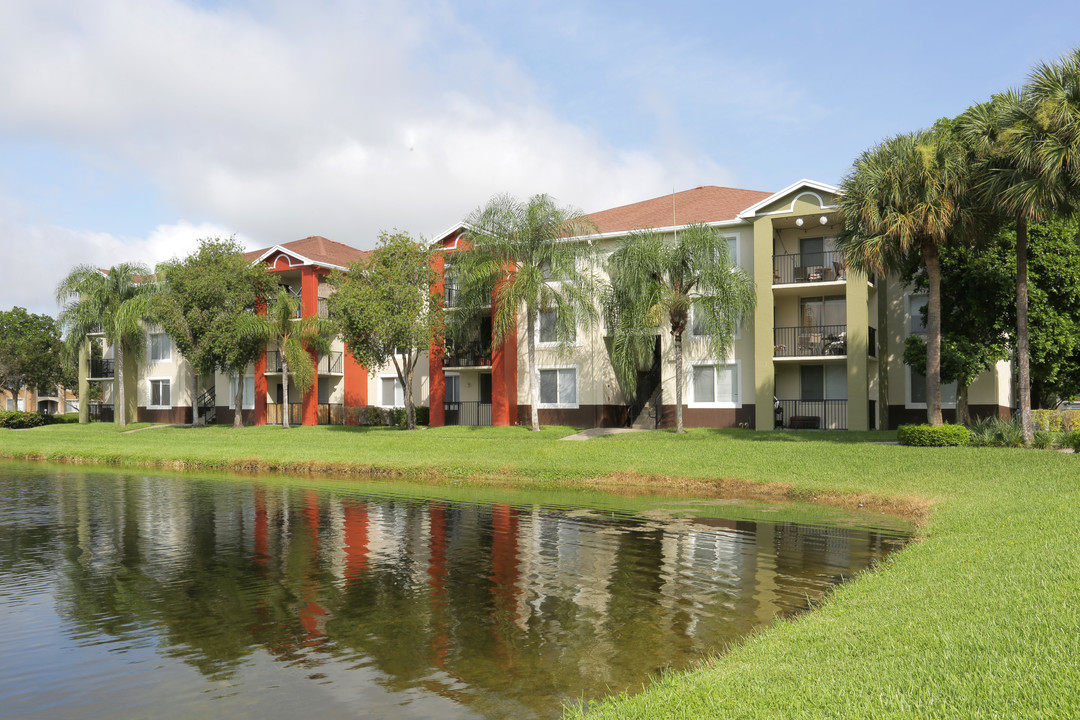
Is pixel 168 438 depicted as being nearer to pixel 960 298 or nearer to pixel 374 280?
pixel 374 280

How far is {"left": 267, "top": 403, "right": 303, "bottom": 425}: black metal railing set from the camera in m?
48.8

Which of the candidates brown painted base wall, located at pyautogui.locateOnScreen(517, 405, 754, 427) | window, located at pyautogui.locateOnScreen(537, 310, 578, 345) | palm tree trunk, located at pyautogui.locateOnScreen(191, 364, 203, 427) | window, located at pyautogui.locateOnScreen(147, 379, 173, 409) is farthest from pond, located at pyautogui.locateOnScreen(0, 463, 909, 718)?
window, located at pyautogui.locateOnScreen(147, 379, 173, 409)

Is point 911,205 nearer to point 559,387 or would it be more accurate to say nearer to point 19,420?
point 559,387

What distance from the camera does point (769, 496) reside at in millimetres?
22047

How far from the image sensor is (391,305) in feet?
127

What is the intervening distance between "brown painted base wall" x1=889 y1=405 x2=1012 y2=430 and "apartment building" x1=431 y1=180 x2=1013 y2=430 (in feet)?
0.18

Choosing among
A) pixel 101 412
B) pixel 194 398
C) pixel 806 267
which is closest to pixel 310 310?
pixel 194 398

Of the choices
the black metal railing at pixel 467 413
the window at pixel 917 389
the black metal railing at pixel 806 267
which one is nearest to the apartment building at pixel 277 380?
the black metal railing at pixel 467 413

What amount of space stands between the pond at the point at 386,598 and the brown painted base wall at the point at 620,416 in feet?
51.1

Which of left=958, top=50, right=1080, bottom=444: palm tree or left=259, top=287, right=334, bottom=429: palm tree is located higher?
left=958, top=50, right=1080, bottom=444: palm tree

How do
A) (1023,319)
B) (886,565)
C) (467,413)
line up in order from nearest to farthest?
(886,565) < (1023,319) < (467,413)

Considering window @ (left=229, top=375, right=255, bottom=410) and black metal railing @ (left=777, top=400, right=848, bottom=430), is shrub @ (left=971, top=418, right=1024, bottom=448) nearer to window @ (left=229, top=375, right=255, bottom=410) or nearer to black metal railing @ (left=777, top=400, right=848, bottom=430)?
black metal railing @ (left=777, top=400, right=848, bottom=430)

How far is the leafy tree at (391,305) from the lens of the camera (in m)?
38.2

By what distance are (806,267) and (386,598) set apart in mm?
28785
